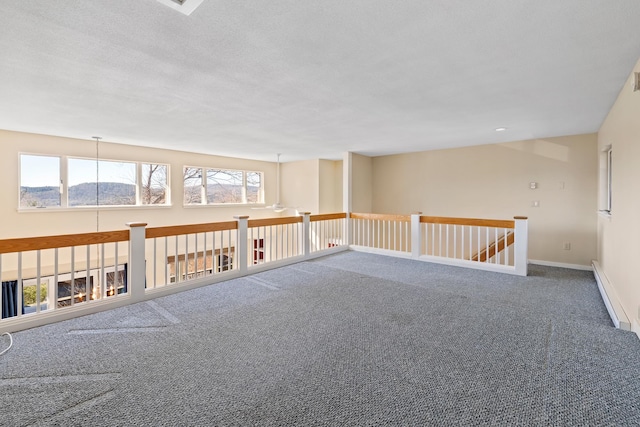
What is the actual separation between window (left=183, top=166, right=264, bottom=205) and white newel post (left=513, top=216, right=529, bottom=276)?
20.8 ft

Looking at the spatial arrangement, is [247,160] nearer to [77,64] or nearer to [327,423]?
[77,64]

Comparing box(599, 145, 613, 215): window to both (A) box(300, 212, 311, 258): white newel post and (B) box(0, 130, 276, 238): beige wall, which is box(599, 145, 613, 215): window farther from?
(B) box(0, 130, 276, 238): beige wall

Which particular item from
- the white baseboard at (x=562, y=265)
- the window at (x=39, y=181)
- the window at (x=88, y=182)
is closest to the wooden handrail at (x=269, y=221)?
the window at (x=88, y=182)

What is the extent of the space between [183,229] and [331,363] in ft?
8.72

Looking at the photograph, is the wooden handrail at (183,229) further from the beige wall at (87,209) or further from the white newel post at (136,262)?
the beige wall at (87,209)

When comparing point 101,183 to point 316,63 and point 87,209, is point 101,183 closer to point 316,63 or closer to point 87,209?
point 87,209

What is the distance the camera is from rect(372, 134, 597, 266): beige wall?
4770 millimetres

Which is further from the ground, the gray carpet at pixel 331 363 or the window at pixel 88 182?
the window at pixel 88 182

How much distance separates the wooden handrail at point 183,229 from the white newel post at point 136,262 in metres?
0.10

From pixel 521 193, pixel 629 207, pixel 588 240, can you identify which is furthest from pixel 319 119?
pixel 588 240

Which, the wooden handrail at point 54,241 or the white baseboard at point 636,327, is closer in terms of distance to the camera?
the white baseboard at point 636,327

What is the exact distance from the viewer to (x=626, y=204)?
2654 millimetres

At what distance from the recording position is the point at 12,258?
4.86 metres

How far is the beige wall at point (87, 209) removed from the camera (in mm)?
4723
